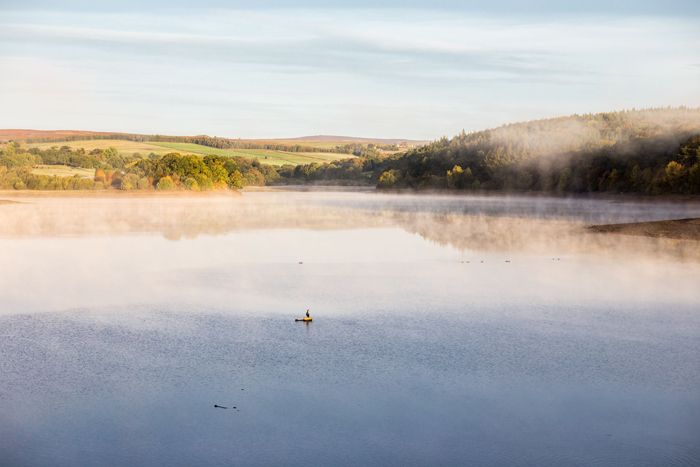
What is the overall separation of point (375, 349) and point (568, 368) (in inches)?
156

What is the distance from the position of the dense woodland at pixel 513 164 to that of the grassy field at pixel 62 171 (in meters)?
1.35

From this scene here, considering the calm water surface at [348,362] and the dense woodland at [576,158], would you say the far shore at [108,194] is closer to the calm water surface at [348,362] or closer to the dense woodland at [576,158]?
the dense woodland at [576,158]

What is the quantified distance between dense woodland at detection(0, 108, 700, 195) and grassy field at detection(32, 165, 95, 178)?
1.35 m

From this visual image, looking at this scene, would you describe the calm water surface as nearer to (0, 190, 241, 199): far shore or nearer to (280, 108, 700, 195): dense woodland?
(280, 108, 700, 195): dense woodland

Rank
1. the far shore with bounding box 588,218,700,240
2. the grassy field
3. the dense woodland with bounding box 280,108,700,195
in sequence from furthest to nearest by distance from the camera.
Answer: the grassy field < the dense woodland with bounding box 280,108,700,195 < the far shore with bounding box 588,218,700,240

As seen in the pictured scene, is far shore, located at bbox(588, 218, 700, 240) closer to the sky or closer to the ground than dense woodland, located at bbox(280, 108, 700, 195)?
closer to the ground

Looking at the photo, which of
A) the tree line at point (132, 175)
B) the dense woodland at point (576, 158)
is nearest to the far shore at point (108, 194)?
the tree line at point (132, 175)

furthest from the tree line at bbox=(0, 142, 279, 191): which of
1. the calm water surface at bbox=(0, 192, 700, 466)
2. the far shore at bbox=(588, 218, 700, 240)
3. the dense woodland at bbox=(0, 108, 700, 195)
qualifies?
the calm water surface at bbox=(0, 192, 700, 466)

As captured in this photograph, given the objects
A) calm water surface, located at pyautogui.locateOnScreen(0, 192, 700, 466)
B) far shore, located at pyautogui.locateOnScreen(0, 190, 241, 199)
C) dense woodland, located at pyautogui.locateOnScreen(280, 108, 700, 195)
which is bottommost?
far shore, located at pyautogui.locateOnScreen(0, 190, 241, 199)

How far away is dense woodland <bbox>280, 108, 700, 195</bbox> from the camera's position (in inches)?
4252

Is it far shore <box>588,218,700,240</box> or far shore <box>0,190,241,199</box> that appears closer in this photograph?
far shore <box>588,218,700,240</box>

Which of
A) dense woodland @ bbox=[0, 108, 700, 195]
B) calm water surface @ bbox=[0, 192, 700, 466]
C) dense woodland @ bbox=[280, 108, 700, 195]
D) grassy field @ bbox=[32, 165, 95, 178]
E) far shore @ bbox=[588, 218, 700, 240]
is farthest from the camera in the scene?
grassy field @ bbox=[32, 165, 95, 178]

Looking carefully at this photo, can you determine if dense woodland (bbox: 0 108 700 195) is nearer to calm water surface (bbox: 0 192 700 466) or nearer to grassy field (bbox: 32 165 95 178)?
grassy field (bbox: 32 165 95 178)

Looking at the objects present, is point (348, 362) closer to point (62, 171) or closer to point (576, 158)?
point (62, 171)
